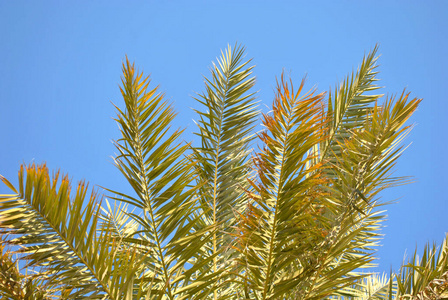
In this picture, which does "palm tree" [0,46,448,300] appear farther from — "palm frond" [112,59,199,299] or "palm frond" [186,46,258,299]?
"palm frond" [186,46,258,299]

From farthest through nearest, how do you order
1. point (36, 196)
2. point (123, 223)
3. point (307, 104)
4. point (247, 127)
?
point (123, 223)
point (247, 127)
point (307, 104)
point (36, 196)

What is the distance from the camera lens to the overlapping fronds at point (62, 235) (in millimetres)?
2611

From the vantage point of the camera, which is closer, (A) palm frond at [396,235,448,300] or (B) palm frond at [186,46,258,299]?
(A) palm frond at [396,235,448,300]

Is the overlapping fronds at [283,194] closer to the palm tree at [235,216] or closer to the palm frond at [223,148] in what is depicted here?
the palm tree at [235,216]

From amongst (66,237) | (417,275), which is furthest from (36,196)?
(417,275)

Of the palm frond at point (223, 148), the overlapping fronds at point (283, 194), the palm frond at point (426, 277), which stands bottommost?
the palm frond at point (426, 277)

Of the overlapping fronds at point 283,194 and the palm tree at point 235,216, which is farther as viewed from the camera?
the overlapping fronds at point 283,194

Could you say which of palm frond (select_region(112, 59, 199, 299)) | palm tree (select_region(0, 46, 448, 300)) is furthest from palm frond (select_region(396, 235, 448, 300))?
palm frond (select_region(112, 59, 199, 299))

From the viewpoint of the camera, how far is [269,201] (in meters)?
2.91

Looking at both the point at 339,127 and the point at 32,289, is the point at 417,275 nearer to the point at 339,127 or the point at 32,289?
the point at 339,127

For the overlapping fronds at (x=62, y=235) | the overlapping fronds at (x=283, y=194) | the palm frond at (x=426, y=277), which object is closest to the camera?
the palm frond at (x=426, y=277)

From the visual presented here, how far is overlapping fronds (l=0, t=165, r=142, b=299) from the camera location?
2.61 m

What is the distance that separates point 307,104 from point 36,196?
1572 mm

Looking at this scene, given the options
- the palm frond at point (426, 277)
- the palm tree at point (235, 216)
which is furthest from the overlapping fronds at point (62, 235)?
the palm frond at point (426, 277)
